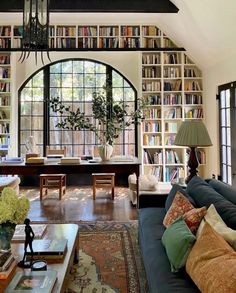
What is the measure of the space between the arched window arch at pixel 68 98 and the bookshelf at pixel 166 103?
18.5 inches

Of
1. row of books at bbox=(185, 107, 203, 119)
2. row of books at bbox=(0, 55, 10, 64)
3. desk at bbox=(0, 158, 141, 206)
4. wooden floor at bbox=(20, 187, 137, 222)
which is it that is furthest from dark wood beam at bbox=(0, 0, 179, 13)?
wooden floor at bbox=(20, 187, 137, 222)

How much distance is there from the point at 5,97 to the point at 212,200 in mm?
5520

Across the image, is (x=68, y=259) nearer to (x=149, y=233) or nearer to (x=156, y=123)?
(x=149, y=233)

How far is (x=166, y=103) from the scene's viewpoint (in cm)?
666

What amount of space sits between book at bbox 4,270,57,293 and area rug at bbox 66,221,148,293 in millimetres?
677

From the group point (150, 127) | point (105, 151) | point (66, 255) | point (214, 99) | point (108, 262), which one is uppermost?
point (214, 99)

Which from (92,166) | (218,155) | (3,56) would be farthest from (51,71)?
(218,155)

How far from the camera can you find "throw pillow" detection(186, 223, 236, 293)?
4.32 feet

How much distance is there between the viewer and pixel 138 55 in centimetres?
669

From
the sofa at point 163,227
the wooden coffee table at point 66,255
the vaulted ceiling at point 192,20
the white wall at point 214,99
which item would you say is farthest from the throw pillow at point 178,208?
the white wall at point 214,99

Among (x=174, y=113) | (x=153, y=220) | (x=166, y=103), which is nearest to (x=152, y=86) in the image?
(x=166, y=103)

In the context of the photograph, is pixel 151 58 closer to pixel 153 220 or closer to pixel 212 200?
pixel 153 220

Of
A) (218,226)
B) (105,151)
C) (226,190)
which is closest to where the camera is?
(218,226)

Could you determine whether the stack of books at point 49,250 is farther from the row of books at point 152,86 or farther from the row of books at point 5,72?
the row of books at point 5,72
